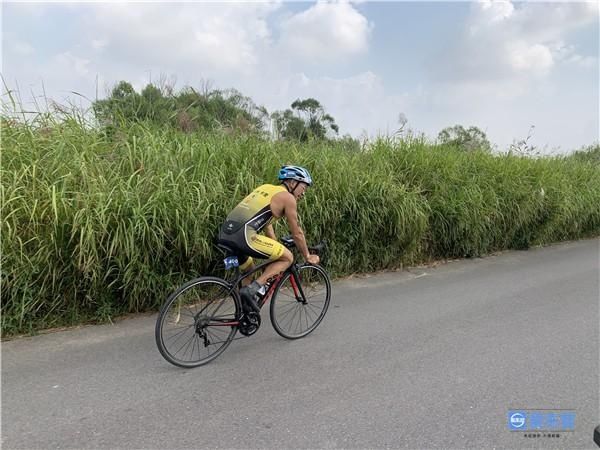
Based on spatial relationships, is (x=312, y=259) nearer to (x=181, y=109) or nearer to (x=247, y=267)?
(x=247, y=267)

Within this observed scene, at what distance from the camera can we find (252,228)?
10.7ft

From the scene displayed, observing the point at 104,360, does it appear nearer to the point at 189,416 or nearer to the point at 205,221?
the point at 189,416

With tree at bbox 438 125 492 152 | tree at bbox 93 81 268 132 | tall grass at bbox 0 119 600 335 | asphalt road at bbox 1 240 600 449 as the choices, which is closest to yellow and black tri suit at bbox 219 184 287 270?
asphalt road at bbox 1 240 600 449

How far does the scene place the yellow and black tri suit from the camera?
3219 millimetres

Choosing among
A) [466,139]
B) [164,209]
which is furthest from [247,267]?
[466,139]

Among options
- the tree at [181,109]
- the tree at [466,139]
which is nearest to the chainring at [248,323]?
the tree at [181,109]

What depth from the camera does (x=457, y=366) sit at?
319cm

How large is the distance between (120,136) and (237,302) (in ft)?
9.55

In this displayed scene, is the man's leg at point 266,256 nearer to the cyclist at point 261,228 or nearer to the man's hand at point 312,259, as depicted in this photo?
the cyclist at point 261,228

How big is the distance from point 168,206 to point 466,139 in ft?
26.7

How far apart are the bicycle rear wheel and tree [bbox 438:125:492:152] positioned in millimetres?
7113

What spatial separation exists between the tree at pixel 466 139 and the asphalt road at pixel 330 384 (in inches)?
211

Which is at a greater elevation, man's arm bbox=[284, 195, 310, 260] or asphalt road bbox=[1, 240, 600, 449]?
man's arm bbox=[284, 195, 310, 260]

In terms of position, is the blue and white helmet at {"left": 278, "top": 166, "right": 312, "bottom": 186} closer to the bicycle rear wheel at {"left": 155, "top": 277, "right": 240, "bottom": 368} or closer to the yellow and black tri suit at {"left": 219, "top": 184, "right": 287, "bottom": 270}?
the yellow and black tri suit at {"left": 219, "top": 184, "right": 287, "bottom": 270}
